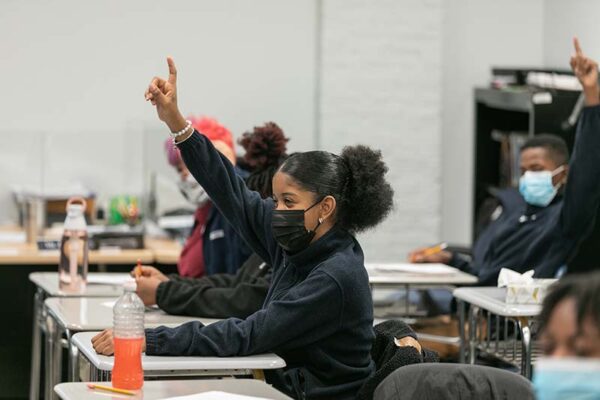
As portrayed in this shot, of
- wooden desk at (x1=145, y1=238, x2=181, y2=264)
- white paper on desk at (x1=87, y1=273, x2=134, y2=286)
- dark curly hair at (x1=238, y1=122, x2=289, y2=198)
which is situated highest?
dark curly hair at (x1=238, y1=122, x2=289, y2=198)

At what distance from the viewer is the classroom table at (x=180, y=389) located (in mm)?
2654

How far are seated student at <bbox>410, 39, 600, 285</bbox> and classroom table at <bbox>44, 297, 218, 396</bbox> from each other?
166cm

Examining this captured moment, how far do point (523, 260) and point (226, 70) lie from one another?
9.79 ft

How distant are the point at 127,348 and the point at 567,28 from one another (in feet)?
17.6

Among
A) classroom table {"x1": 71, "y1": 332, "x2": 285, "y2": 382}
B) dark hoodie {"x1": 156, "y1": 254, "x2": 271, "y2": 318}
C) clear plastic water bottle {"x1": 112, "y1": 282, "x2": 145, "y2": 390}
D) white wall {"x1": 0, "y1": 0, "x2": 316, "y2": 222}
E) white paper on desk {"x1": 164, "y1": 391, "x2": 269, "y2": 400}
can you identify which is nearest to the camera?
white paper on desk {"x1": 164, "y1": 391, "x2": 269, "y2": 400}

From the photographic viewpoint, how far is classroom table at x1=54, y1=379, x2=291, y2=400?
8.71 ft

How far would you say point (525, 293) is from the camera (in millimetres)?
3924

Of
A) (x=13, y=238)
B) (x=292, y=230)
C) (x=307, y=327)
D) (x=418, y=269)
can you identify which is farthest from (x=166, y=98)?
(x=13, y=238)

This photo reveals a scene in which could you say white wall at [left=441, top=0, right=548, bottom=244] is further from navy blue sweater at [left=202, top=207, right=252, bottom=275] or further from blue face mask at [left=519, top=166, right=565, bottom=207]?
navy blue sweater at [left=202, top=207, right=252, bottom=275]

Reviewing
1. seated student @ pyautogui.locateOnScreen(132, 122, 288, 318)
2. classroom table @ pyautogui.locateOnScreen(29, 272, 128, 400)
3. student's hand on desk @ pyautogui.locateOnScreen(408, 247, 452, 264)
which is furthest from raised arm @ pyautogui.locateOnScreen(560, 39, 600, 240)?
classroom table @ pyautogui.locateOnScreen(29, 272, 128, 400)

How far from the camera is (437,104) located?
7.36m

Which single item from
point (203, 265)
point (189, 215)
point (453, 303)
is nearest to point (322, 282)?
point (203, 265)

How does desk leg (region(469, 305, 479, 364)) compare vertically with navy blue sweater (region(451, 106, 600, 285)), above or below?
below

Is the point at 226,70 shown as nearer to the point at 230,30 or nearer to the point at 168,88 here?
the point at 230,30
